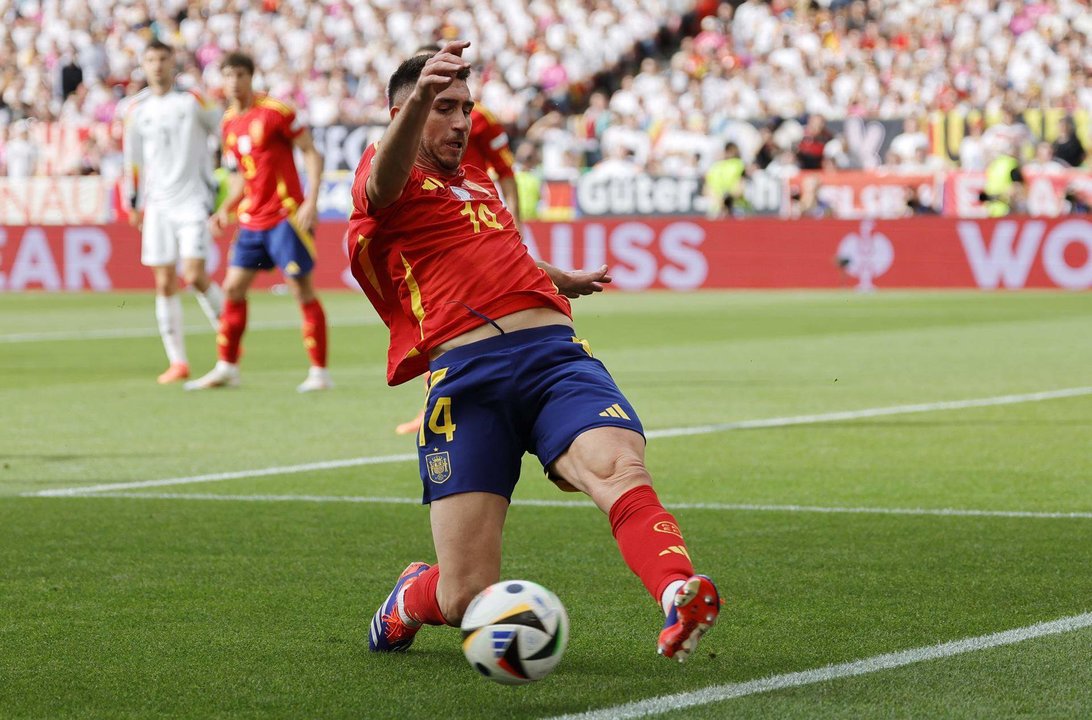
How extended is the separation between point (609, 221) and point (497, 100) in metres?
9.10

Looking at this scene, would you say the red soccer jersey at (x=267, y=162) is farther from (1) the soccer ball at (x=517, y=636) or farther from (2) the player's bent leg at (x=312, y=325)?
(1) the soccer ball at (x=517, y=636)

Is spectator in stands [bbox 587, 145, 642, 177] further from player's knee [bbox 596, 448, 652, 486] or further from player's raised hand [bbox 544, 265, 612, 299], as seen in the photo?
player's knee [bbox 596, 448, 652, 486]

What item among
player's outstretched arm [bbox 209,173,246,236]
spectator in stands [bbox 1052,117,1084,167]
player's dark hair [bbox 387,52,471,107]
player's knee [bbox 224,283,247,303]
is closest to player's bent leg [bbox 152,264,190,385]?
player's outstretched arm [bbox 209,173,246,236]

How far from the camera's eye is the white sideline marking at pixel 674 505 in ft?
24.0

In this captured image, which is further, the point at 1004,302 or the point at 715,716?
the point at 1004,302

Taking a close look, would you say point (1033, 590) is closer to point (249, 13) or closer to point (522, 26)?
point (522, 26)

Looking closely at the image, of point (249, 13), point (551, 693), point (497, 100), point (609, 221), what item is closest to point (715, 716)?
point (551, 693)

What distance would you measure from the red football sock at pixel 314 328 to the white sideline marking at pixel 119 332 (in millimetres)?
5985

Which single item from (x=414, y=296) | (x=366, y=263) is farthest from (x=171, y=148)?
(x=414, y=296)

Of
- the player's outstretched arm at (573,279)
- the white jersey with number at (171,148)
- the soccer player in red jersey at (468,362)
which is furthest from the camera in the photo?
the white jersey with number at (171,148)

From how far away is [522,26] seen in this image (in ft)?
117

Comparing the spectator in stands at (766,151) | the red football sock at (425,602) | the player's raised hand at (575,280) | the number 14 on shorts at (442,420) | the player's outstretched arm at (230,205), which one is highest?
the player's raised hand at (575,280)

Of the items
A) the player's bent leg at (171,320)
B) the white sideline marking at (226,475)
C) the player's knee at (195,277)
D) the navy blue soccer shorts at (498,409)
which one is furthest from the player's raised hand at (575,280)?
the player's bent leg at (171,320)

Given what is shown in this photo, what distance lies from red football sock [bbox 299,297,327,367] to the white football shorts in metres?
1.44
